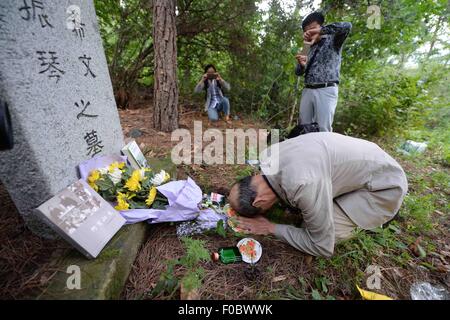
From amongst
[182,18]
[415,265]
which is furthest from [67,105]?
[182,18]

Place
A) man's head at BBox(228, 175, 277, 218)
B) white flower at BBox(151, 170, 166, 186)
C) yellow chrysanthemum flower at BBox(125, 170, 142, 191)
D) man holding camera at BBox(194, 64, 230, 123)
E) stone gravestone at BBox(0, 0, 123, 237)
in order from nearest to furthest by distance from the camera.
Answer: stone gravestone at BBox(0, 0, 123, 237)
man's head at BBox(228, 175, 277, 218)
yellow chrysanthemum flower at BBox(125, 170, 142, 191)
white flower at BBox(151, 170, 166, 186)
man holding camera at BBox(194, 64, 230, 123)

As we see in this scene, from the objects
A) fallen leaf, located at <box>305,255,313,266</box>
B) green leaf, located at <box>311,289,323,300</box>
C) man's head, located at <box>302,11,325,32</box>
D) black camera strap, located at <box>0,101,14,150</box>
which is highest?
man's head, located at <box>302,11,325,32</box>

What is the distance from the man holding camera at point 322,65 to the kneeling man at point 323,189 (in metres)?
1.75

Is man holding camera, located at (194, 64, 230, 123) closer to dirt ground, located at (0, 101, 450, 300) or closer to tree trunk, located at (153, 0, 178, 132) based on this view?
tree trunk, located at (153, 0, 178, 132)

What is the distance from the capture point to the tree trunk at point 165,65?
356 cm

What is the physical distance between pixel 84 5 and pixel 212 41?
381 centimetres

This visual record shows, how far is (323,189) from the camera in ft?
5.24

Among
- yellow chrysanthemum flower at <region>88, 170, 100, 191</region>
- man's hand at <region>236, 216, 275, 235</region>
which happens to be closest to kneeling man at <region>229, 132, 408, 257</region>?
man's hand at <region>236, 216, 275, 235</region>

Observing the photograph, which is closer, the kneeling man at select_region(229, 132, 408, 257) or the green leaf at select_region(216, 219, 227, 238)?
the kneeling man at select_region(229, 132, 408, 257)

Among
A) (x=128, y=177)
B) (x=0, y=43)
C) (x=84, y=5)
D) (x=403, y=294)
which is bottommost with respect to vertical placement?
(x=403, y=294)

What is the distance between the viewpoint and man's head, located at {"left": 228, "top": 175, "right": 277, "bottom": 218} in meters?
1.83

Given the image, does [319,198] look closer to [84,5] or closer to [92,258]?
[92,258]

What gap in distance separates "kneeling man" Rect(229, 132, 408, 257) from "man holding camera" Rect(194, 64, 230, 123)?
11.0 feet

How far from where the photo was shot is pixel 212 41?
5.47 meters
